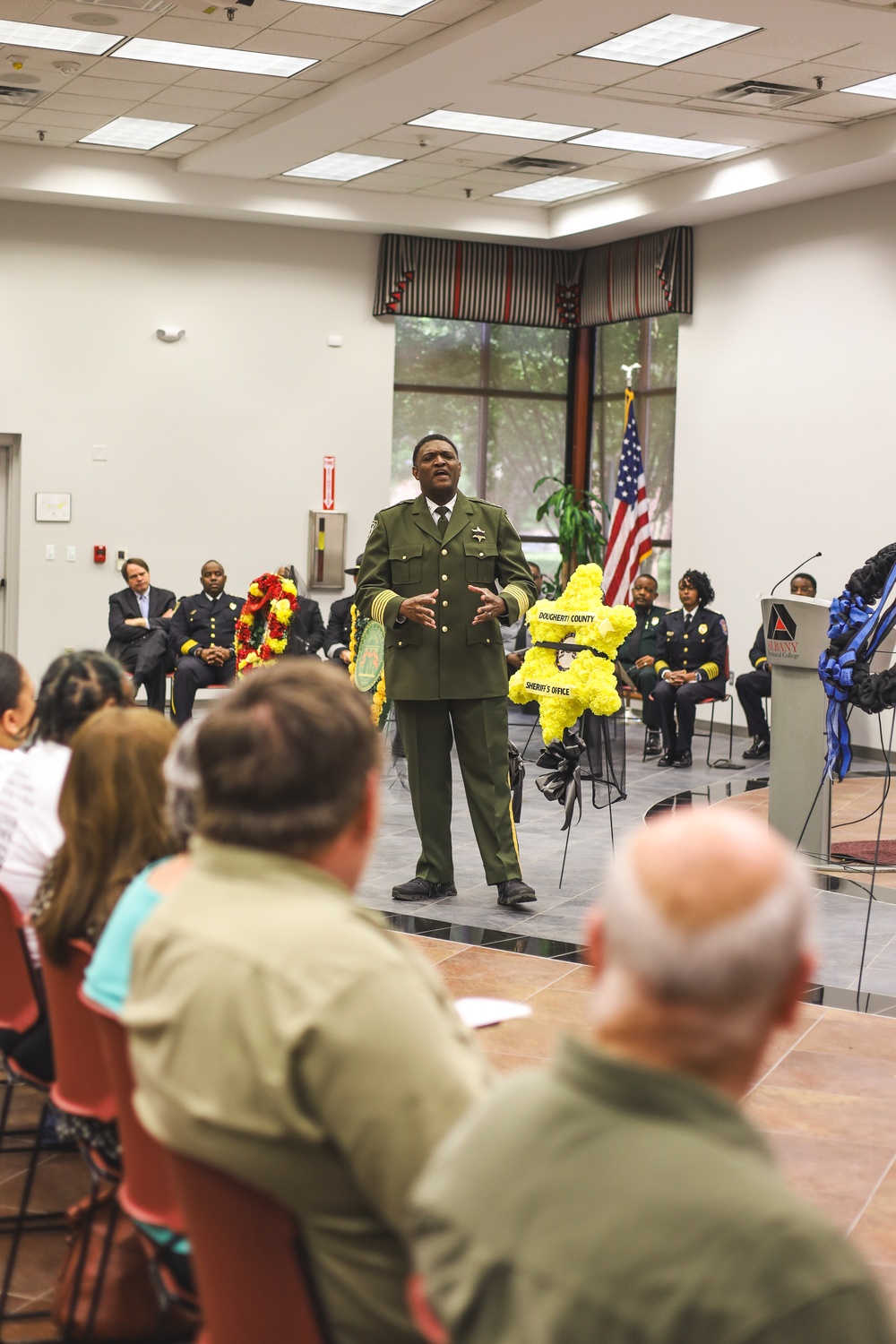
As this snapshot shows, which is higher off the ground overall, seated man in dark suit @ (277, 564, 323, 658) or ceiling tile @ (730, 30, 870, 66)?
ceiling tile @ (730, 30, 870, 66)

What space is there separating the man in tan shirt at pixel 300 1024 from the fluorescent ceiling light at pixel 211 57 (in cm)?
826

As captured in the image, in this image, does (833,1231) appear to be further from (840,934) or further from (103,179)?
(103,179)

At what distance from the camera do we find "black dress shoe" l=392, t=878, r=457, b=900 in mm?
6039

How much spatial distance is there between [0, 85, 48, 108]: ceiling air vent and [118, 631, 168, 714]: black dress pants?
383 centimetres

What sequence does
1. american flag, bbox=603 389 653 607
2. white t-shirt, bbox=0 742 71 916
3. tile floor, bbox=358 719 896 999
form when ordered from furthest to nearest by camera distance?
american flag, bbox=603 389 653 607, tile floor, bbox=358 719 896 999, white t-shirt, bbox=0 742 71 916

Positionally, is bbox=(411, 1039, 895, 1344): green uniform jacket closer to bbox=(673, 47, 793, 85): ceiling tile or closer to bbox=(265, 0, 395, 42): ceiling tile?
bbox=(265, 0, 395, 42): ceiling tile

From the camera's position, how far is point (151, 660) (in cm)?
1062

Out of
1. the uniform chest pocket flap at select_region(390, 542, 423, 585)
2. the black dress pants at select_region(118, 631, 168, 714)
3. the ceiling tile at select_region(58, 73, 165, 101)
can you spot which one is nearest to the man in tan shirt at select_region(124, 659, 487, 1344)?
the uniform chest pocket flap at select_region(390, 542, 423, 585)

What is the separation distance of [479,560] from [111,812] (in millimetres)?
3599

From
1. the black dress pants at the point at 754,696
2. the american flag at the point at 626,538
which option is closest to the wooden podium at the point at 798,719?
the black dress pants at the point at 754,696

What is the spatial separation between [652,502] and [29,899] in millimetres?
10710

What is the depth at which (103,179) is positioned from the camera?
11961 mm

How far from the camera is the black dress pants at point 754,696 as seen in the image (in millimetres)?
10945

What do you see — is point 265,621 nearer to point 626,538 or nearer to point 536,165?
point 626,538
